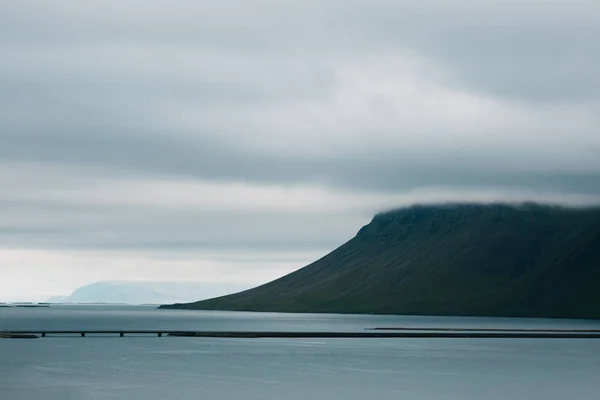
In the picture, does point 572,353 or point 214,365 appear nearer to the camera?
point 214,365

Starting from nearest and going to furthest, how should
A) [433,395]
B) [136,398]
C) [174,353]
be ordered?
[136,398]
[433,395]
[174,353]

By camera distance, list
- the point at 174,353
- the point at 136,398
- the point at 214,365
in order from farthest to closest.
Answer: the point at 174,353 < the point at 214,365 < the point at 136,398

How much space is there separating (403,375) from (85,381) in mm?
41225

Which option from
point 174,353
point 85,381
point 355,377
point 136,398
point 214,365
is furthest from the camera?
point 174,353

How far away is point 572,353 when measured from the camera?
199m

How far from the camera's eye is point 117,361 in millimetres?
165000

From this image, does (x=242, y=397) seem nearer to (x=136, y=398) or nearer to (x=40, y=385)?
(x=136, y=398)

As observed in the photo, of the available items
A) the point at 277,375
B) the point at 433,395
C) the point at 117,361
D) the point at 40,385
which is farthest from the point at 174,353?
the point at 433,395

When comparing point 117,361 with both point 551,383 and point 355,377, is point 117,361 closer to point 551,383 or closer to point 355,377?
point 355,377

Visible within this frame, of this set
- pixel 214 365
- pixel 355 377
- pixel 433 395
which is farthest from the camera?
pixel 214 365

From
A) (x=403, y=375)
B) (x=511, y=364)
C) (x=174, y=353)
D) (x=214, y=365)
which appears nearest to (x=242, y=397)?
(x=403, y=375)

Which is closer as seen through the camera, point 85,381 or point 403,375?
point 85,381

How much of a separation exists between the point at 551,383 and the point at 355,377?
24216mm

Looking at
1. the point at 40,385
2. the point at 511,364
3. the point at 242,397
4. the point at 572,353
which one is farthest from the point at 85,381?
the point at 572,353
